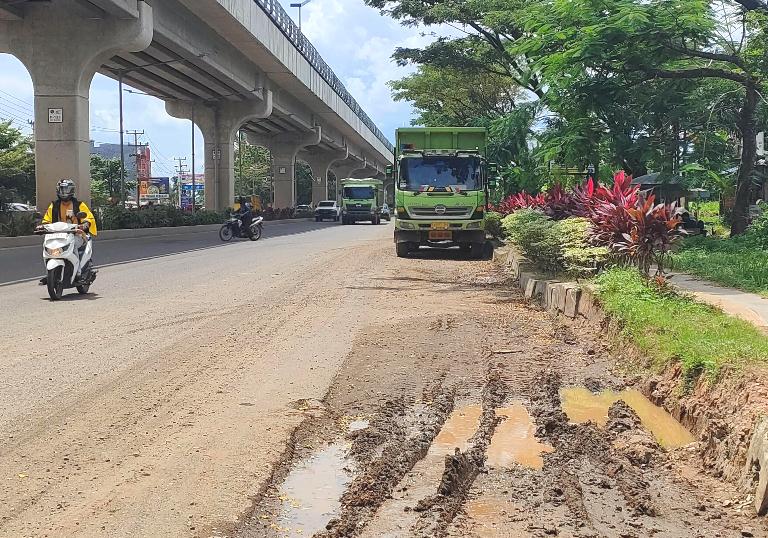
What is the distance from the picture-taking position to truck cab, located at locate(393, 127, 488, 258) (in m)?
18.9

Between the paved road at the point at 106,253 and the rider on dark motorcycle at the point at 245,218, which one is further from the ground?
the rider on dark motorcycle at the point at 245,218

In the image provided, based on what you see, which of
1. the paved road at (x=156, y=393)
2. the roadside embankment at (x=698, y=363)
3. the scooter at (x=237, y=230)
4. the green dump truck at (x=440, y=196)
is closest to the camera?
the paved road at (x=156, y=393)

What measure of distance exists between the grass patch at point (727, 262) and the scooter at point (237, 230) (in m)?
15.0

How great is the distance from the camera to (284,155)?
202 ft

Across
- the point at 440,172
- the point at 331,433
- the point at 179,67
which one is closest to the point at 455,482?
the point at 331,433

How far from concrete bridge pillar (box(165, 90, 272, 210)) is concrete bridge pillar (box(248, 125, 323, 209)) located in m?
12.9

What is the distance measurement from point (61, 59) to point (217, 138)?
19669 millimetres

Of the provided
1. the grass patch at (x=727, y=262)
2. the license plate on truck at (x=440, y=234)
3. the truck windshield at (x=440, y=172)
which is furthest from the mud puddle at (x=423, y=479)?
the truck windshield at (x=440, y=172)

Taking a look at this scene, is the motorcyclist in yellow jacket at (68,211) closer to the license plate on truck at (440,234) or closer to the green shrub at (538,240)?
the green shrub at (538,240)

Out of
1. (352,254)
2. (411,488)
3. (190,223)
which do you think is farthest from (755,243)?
(190,223)

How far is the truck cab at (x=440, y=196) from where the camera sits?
1891 centimetres

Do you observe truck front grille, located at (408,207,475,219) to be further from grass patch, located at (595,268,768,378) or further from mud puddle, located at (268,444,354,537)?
mud puddle, located at (268,444,354,537)

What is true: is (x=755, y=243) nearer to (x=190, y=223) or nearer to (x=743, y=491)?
(x=743, y=491)

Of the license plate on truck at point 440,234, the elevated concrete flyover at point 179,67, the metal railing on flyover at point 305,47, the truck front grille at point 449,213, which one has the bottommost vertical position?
the license plate on truck at point 440,234
